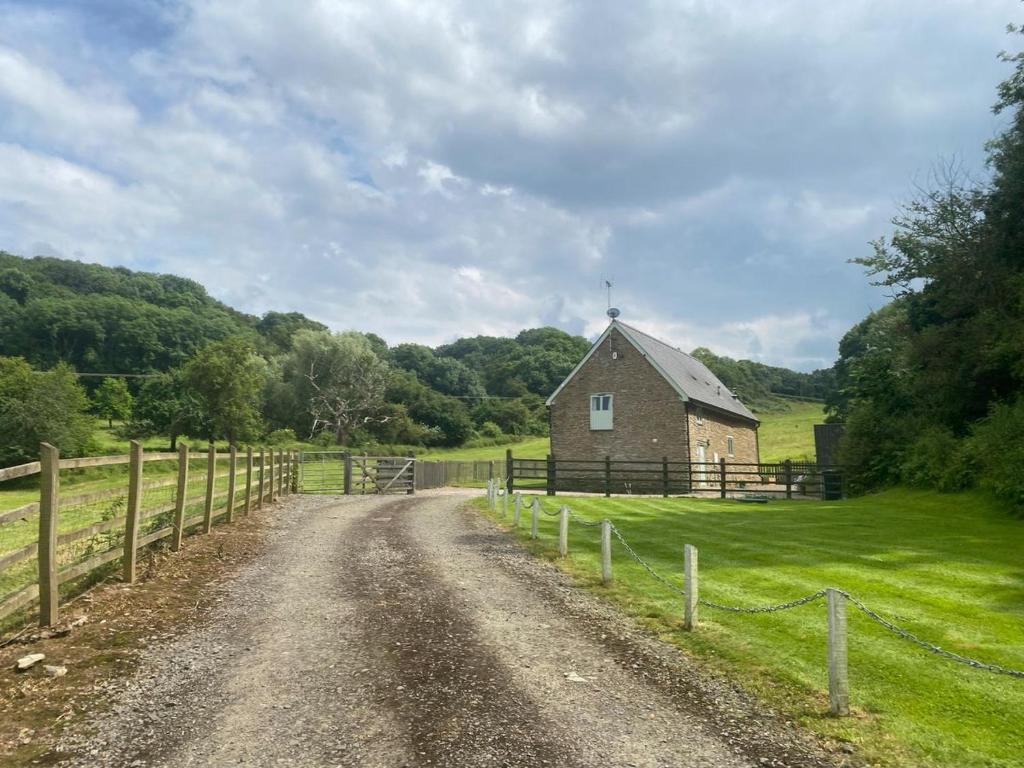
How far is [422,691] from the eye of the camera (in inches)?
223

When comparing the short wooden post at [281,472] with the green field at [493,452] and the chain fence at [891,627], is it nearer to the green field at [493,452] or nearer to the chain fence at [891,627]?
the chain fence at [891,627]

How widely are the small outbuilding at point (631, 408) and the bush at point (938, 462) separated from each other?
13.1 m

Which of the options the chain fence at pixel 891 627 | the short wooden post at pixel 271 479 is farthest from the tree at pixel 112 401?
the chain fence at pixel 891 627

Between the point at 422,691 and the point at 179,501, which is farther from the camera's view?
the point at 179,501

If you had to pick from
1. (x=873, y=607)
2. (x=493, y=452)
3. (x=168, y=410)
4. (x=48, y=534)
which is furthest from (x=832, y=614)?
(x=493, y=452)

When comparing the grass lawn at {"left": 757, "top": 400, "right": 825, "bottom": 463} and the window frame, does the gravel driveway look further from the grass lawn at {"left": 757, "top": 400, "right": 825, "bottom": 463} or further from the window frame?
the grass lawn at {"left": 757, "top": 400, "right": 825, "bottom": 463}

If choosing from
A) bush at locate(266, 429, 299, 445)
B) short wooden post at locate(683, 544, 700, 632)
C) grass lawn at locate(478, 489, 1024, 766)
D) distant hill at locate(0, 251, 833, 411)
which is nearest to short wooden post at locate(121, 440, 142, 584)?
grass lawn at locate(478, 489, 1024, 766)

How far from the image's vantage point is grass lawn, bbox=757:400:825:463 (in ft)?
169

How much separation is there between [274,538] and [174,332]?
89420mm

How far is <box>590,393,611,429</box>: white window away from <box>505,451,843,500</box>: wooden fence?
7.82ft

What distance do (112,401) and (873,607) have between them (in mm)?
79624

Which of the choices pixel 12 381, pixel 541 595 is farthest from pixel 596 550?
pixel 12 381

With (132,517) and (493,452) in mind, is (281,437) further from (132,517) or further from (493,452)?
(132,517)

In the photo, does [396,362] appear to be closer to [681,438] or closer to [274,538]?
[681,438]
